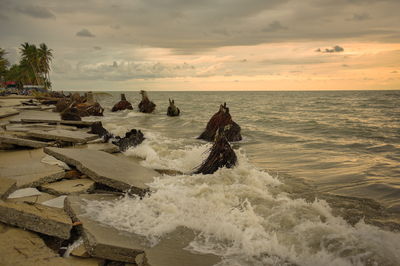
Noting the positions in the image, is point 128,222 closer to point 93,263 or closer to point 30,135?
point 93,263

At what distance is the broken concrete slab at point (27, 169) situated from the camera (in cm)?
460

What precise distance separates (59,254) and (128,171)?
2.65m

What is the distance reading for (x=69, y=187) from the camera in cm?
455

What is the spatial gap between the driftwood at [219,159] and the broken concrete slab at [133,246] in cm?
297

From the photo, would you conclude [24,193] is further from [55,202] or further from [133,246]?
[133,246]

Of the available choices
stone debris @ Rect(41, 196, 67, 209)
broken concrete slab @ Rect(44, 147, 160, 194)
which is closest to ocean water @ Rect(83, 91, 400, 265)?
broken concrete slab @ Rect(44, 147, 160, 194)

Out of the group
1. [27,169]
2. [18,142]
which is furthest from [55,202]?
[18,142]

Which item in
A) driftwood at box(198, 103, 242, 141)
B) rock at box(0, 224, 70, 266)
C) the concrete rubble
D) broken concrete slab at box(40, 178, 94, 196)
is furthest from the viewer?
driftwood at box(198, 103, 242, 141)

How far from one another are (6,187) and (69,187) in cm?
89

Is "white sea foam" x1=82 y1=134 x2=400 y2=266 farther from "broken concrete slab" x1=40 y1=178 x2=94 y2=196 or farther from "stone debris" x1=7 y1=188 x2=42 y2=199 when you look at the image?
"stone debris" x1=7 y1=188 x2=42 y2=199

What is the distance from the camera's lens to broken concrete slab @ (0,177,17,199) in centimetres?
368

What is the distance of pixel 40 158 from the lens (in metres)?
6.11

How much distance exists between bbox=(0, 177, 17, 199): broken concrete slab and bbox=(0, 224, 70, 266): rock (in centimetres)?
78

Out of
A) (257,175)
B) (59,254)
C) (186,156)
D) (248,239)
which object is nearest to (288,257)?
(248,239)
